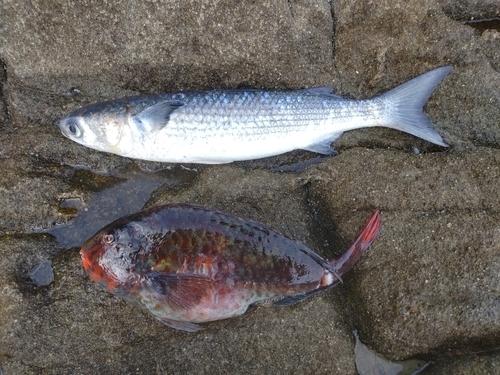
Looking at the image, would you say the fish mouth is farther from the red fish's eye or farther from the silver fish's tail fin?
the silver fish's tail fin

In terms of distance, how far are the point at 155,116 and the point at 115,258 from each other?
3.90ft

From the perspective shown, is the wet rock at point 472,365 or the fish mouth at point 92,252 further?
the wet rock at point 472,365

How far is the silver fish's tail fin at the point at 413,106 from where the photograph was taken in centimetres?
334

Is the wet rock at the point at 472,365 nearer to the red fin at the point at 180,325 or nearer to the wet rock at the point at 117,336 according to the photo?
the wet rock at the point at 117,336

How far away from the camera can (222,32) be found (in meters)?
3.22

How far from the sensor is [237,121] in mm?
3195

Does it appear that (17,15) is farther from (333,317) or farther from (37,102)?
(333,317)

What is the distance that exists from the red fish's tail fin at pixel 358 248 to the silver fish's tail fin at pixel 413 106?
912 mm

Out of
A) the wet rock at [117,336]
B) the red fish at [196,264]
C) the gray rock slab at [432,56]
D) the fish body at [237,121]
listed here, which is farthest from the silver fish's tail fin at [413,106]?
the wet rock at [117,336]

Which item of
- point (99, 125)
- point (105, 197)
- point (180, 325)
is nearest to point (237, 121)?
point (99, 125)

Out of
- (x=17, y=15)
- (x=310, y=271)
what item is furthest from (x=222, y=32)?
Answer: (x=310, y=271)

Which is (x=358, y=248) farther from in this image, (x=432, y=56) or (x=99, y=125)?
(x=99, y=125)

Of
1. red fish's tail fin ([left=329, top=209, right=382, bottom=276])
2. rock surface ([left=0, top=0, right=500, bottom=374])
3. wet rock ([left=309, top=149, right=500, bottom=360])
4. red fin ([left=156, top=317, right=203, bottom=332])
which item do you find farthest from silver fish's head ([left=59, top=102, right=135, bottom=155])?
red fish's tail fin ([left=329, top=209, right=382, bottom=276])

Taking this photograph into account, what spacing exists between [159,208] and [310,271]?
3.61ft
